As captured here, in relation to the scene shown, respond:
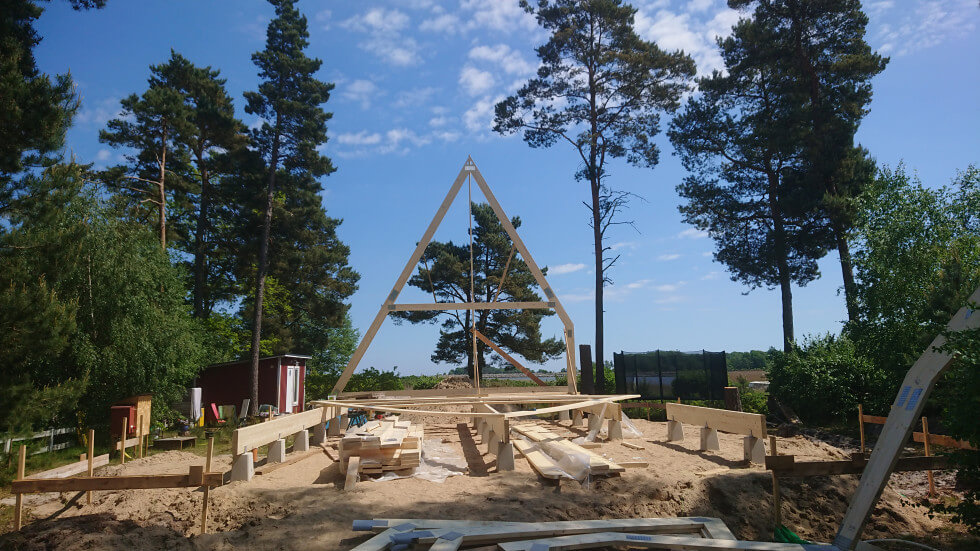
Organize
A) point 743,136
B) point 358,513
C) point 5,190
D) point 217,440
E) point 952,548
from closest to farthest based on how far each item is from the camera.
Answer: point 952,548
point 358,513
point 5,190
point 217,440
point 743,136

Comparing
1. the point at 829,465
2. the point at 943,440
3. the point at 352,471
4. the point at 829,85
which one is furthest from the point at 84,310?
the point at 829,85

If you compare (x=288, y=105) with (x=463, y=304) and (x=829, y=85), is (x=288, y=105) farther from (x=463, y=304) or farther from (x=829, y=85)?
(x=829, y=85)

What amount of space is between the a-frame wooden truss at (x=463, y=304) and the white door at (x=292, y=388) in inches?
459

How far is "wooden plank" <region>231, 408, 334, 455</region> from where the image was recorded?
7.62 m

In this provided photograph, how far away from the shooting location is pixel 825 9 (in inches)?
746

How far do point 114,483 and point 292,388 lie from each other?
18.8 meters

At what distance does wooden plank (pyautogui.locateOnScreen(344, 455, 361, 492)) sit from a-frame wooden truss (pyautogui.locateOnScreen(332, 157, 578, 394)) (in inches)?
164

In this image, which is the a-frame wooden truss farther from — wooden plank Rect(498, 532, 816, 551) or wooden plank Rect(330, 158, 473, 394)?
wooden plank Rect(498, 532, 816, 551)

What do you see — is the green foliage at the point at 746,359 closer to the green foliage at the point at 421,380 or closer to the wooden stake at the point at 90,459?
the green foliage at the point at 421,380

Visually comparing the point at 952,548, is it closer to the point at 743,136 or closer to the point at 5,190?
the point at 5,190

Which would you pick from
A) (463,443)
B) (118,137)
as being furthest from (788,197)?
(118,137)

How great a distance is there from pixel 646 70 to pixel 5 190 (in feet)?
63.1

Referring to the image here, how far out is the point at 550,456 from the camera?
8664 millimetres

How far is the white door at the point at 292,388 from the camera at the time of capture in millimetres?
23484
